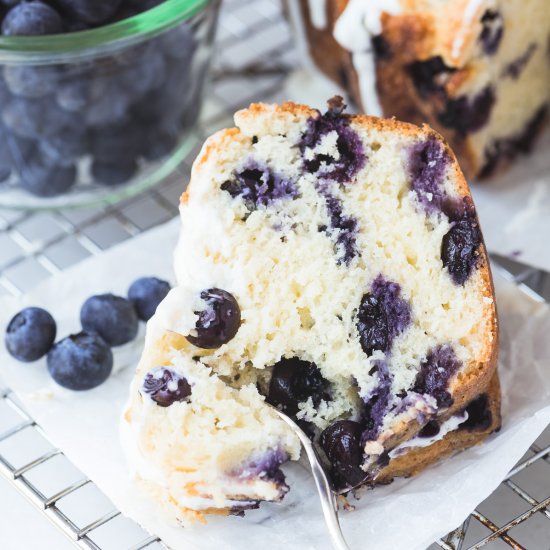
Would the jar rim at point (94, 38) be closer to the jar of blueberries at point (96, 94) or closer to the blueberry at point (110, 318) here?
the jar of blueberries at point (96, 94)

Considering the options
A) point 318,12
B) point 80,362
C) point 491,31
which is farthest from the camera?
point 318,12

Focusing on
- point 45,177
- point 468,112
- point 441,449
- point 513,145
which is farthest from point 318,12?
point 441,449

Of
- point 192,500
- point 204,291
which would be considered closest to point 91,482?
point 192,500

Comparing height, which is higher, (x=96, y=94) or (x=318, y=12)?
(x=318, y=12)

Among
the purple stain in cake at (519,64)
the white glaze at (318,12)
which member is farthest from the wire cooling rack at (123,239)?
the purple stain in cake at (519,64)

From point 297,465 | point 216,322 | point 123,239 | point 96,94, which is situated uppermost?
point 216,322

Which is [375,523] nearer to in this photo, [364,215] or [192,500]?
[192,500]

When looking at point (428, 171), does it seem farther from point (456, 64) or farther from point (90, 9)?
point (90, 9)
